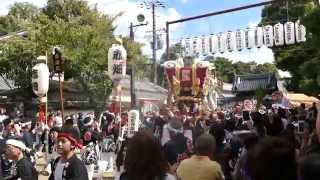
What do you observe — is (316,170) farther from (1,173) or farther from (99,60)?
(99,60)

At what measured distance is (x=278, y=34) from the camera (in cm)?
2662

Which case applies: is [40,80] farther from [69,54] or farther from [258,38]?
[258,38]

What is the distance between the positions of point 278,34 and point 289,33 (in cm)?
56

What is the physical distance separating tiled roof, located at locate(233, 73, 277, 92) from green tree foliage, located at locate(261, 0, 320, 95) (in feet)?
20.6

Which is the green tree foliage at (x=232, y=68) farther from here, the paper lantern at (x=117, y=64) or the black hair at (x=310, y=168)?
the black hair at (x=310, y=168)

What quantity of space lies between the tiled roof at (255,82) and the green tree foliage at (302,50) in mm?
6277

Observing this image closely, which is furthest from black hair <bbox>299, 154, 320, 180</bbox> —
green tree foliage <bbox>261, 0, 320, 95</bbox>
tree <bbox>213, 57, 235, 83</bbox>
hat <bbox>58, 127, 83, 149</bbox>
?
tree <bbox>213, 57, 235, 83</bbox>

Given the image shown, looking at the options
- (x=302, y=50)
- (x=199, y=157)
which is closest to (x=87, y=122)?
(x=199, y=157)

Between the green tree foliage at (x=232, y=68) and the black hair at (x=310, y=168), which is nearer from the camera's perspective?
the black hair at (x=310, y=168)

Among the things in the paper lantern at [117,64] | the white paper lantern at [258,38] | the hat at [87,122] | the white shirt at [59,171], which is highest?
the white paper lantern at [258,38]

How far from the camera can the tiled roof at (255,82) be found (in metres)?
47.8

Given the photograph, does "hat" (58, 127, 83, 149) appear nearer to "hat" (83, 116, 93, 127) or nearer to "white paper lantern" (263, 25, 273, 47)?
"hat" (83, 116, 93, 127)

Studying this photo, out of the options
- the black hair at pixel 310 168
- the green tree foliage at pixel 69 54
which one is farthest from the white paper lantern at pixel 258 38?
the black hair at pixel 310 168

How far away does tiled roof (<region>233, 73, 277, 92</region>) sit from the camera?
157 ft
